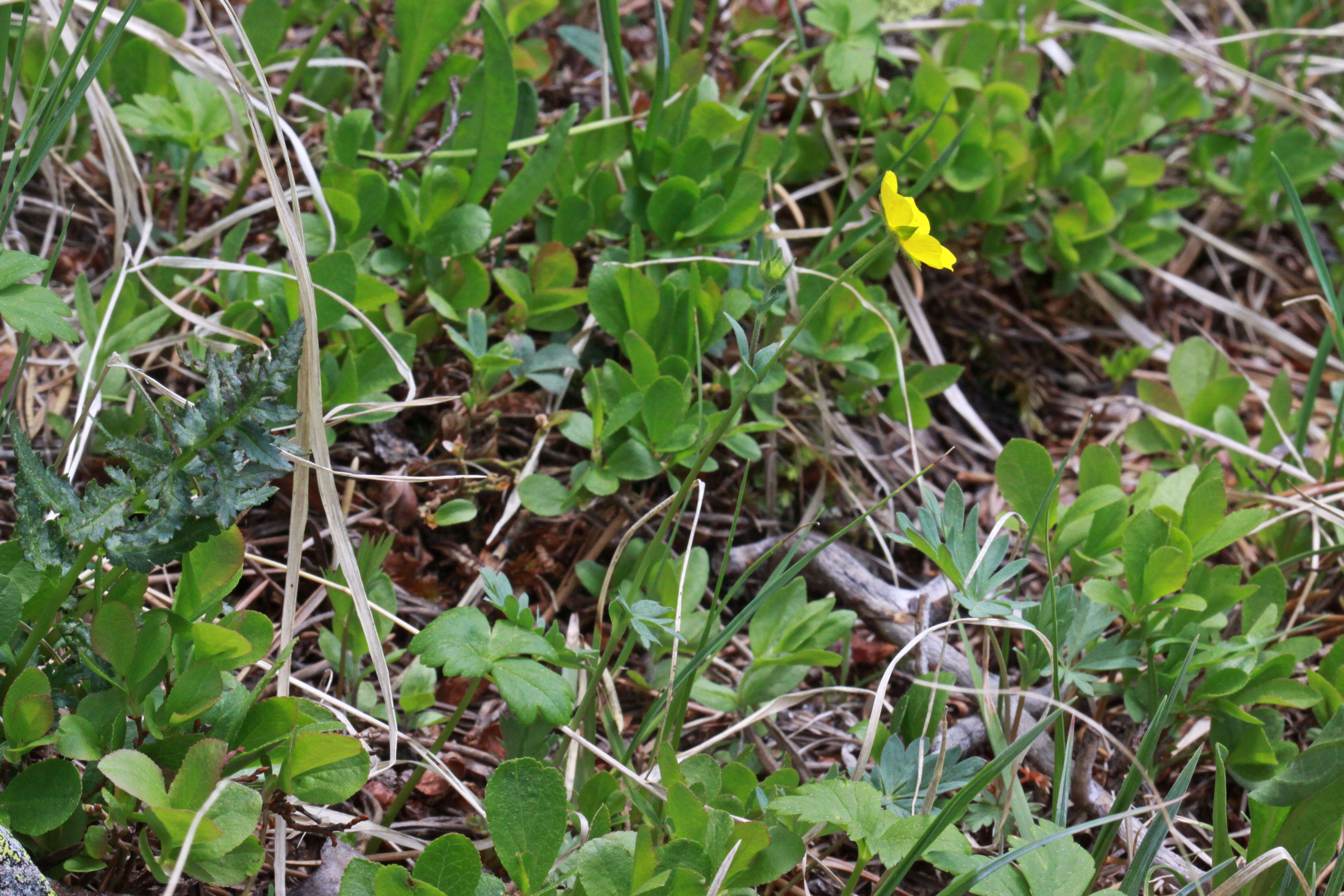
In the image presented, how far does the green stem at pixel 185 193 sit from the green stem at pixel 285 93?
0.09 metres

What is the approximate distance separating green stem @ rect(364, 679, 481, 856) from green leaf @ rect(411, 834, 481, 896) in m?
0.25

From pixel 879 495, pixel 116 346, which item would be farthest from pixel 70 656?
pixel 879 495

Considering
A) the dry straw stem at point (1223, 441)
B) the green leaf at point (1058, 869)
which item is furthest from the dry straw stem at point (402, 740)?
the dry straw stem at point (1223, 441)

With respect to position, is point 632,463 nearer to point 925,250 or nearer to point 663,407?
point 663,407

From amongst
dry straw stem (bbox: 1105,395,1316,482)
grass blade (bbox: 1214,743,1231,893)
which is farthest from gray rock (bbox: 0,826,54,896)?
dry straw stem (bbox: 1105,395,1316,482)

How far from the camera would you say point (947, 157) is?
6.70 feet

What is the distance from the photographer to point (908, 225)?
1265 millimetres

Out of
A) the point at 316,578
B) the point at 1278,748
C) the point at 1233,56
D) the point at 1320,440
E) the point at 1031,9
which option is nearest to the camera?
the point at 316,578

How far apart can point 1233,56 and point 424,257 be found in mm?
2702

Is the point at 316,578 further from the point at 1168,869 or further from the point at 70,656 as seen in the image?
the point at 1168,869

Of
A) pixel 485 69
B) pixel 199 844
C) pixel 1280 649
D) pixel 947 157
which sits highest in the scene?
pixel 485 69

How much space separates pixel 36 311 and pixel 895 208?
123cm

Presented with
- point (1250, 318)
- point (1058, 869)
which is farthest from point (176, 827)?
point (1250, 318)

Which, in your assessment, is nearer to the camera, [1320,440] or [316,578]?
[316,578]
